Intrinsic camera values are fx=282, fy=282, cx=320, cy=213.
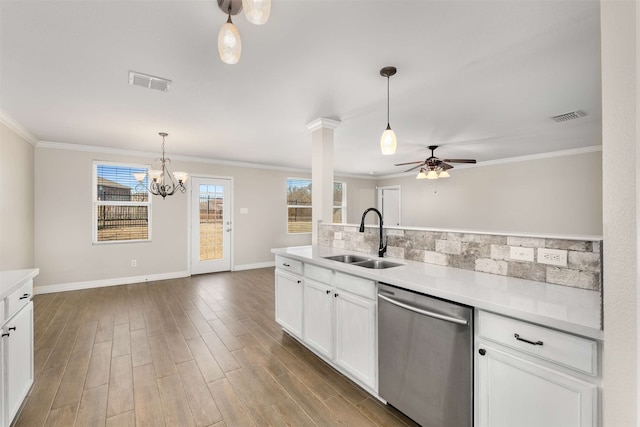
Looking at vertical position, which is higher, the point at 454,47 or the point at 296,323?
the point at 454,47

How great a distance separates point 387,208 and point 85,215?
7558 mm

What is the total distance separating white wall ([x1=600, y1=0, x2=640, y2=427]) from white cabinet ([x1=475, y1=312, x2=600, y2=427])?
8cm

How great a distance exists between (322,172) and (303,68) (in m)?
1.48

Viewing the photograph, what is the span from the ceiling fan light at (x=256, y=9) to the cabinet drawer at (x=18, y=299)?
2.05 meters

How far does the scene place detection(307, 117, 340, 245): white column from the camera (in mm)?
3588

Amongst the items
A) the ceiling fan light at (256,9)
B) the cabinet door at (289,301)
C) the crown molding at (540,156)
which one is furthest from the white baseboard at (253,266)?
the ceiling fan light at (256,9)

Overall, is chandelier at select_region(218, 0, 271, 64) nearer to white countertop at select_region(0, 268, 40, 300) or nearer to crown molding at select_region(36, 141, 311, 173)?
white countertop at select_region(0, 268, 40, 300)

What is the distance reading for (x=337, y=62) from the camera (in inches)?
86.6

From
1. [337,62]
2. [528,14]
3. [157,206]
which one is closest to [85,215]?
[157,206]

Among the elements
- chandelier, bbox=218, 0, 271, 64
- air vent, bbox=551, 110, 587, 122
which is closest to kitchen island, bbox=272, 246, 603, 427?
chandelier, bbox=218, 0, 271, 64

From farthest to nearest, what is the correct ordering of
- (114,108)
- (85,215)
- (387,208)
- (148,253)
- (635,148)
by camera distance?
(387,208)
(148,253)
(85,215)
(114,108)
(635,148)

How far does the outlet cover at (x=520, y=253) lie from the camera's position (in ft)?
5.40

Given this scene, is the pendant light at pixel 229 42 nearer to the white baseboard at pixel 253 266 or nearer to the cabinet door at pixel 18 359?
the cabinet door at pixel 18 359

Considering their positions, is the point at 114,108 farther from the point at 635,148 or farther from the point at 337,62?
the point at 635,148
